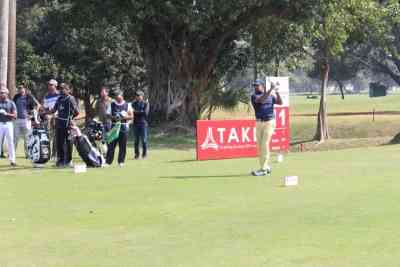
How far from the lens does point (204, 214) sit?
1128cm

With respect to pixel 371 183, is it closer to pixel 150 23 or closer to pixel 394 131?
pixel 150 23

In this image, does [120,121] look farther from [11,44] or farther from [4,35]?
[11,44]

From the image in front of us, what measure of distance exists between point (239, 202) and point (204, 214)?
131 cm

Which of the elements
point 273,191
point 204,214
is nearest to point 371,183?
point 273,191

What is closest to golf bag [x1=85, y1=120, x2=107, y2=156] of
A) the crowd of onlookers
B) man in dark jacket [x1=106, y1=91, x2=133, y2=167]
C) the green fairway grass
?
the crowd of onlookers

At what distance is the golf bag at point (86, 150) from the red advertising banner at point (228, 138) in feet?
11.2

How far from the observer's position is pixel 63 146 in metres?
19.0

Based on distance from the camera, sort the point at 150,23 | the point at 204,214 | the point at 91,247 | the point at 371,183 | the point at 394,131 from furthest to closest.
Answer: the point at 394,131 < the point at 150,23 < the point at 371,183 < the point at 204,214 < the point at 91,247

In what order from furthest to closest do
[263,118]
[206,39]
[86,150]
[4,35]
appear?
[206,39] < [4,35] < [86,150] < [263,118]

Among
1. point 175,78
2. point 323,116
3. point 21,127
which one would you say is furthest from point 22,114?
point 323,116

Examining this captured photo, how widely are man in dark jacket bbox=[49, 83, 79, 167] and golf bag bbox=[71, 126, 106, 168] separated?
0.27 meters

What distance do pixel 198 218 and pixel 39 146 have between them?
29.7ft

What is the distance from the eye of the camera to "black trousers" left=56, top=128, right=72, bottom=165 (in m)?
18.9

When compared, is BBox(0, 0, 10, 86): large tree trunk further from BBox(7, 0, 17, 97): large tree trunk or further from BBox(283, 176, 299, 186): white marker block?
BBox(283, 176, 299, 186): white marker block
